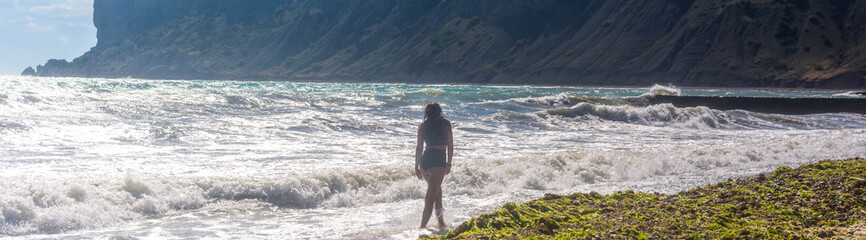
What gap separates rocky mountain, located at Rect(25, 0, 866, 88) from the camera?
8362 cm

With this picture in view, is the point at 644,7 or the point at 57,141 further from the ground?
the point at 644,7

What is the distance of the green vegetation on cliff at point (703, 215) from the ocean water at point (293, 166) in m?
1.23

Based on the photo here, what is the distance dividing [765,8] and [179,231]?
3902 inches

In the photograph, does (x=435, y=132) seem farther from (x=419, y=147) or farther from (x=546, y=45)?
(x=546, y=45)

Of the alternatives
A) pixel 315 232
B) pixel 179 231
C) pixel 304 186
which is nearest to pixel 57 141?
pixel 304 186

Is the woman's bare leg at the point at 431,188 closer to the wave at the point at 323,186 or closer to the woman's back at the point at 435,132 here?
the woman's back at the point at 435,132

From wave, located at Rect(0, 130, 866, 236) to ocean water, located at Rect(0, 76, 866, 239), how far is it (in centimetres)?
2

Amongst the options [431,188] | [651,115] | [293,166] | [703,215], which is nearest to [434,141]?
[431,188]

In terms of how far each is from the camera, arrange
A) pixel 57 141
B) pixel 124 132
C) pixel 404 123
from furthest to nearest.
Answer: pixel 404 123, pixel 124 132, pixel 57 141

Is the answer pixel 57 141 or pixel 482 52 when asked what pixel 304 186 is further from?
pixel 482 52

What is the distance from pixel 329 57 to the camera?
5576 inches

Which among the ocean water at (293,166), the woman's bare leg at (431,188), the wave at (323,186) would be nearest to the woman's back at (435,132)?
the woman's bare leg at (431,188)

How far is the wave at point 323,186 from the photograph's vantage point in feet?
24.9

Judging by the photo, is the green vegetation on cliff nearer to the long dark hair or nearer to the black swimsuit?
the black swimsuit
